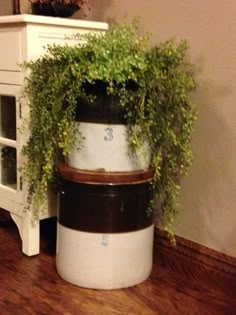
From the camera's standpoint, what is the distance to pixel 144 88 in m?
1.26

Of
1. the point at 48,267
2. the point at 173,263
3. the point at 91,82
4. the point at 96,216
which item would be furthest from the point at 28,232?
the point at 91,82

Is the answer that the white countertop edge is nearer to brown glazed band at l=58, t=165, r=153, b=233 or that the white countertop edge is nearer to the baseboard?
brown glazed band at l=58, t=165, r=153, b=233

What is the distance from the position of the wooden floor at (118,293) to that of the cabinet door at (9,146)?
211mm

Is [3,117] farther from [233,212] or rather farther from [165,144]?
[233,212]

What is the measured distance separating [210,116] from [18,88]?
1.99ft

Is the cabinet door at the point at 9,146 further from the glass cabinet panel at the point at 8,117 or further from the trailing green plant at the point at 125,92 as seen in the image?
the trailing green plant at the point at 125,92

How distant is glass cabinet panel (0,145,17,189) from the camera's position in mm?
1672

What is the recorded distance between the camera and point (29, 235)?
1.58 m

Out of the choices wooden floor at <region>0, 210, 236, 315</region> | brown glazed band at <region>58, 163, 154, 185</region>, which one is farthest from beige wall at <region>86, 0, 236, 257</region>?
brown glazed band at <region>58, 163, 154, 185</region>

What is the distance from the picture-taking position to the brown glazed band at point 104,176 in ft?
4.34

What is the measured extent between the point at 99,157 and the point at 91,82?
21cm

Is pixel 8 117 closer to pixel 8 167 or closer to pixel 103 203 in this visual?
pixel 8 167

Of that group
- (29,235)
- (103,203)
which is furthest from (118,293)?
(29,235)

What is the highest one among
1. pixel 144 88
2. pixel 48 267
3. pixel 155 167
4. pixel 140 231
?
pixel 144 88
